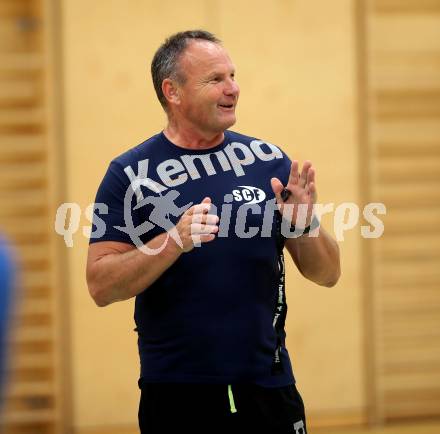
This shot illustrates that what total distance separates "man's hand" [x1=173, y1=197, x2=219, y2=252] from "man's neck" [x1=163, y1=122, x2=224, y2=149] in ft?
1.23

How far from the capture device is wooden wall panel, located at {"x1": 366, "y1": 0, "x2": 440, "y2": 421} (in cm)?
498

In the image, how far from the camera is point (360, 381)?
5.00 m

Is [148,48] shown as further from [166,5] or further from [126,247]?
[126,247]

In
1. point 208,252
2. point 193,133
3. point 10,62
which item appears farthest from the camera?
point 10,62

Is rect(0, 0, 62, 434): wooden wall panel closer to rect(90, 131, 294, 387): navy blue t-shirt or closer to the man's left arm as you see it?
rect(90, 131, 294, 387): navy blue t-shirt

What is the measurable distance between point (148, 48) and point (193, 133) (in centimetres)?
209

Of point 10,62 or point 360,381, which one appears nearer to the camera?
point 10,62

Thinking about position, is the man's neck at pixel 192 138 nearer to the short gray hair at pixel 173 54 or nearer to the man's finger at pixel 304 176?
the short gray hair at pixel 173 54

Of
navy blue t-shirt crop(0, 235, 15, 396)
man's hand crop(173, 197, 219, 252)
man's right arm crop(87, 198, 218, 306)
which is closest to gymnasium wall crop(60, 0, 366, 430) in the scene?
man's right arm crop(87, 198, 218, 306)

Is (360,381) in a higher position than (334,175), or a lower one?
lower

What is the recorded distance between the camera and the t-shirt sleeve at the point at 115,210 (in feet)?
8.69

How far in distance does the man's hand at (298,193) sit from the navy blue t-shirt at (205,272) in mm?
73

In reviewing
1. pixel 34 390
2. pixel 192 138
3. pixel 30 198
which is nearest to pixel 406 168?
pixel 30 198

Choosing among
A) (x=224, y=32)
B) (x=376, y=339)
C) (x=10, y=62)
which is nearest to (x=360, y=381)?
(x=376, y=339)
